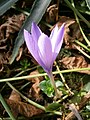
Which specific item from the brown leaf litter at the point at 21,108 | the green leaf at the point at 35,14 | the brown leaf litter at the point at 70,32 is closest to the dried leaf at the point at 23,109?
the brown leaf litter at the point at 21,108

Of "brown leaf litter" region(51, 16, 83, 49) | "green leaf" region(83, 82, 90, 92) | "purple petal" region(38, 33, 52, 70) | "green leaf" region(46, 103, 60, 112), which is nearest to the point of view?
"purple petal" region(38, 33, 52, 70)

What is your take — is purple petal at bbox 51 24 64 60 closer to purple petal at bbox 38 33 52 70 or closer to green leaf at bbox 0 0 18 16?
purple petal at bbox 38 33 52 70

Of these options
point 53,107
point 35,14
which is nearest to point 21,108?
point 53,107

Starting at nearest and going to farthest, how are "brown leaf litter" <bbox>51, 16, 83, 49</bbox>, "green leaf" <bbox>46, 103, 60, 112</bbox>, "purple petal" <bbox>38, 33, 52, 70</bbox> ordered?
"purple petal" <bbox>38, 33, 52, 70</bbox> < "green leaf" <bbox>46, 103, 60, 112</bbox> < "brown leaf litter" <bbox>51, 16, 83, 49</bbox>

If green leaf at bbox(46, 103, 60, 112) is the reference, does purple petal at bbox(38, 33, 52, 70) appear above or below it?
above

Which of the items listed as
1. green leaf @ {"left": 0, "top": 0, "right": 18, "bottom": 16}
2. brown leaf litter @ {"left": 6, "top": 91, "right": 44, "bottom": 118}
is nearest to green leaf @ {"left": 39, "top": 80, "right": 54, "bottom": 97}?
brown leaf litter @ {"left": 6, "top": 91, "right": 44, "bottom": 118}

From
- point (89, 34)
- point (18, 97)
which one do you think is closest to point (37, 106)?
point (18, 97)

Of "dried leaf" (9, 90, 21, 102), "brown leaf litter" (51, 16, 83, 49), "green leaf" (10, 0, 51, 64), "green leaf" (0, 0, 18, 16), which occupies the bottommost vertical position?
"dried leaf" (9, 90, 21, 102)

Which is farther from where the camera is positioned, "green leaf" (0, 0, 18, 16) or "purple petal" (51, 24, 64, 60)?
"green leaf" (0, 0, 18, 16)
